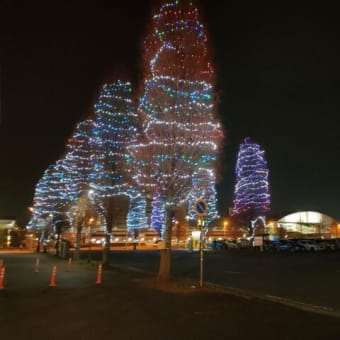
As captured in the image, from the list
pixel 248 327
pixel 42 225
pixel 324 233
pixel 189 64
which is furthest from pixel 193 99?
pixel 324 233

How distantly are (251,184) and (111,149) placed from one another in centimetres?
3467

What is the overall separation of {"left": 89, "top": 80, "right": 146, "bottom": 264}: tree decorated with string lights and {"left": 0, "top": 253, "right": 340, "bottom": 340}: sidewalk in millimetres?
13953

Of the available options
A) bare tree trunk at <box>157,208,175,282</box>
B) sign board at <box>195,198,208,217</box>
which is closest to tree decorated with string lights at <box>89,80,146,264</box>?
bare tree trunk at <box>157,208,175,282</box>

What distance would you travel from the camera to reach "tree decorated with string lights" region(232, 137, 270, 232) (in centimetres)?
6262

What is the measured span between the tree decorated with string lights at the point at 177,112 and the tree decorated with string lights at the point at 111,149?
10.3 meters

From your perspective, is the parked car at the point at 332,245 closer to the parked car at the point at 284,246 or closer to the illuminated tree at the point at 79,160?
the parked car at the point at 284,246

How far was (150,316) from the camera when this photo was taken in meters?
11.3

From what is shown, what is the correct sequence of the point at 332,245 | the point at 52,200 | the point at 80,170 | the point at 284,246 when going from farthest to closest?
the point at 332,245, the point at 284,246, the point at 52,200, the point at 80,170

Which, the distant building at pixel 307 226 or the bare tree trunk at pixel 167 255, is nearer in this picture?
the bare tree trunk at pixel 167 255

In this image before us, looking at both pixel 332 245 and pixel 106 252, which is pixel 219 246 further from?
pixel 106 252

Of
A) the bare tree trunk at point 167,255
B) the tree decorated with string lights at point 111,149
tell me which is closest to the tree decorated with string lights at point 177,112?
the bare tree trunk at point 167,255

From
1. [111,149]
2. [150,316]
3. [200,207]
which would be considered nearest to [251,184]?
[111,149]

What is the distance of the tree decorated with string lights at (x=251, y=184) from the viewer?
62625 millimetres

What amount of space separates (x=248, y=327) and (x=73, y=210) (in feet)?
104
